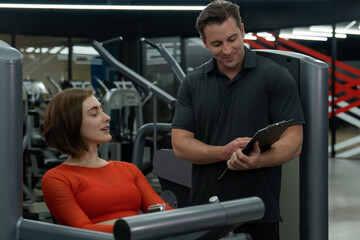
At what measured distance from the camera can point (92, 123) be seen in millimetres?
1861

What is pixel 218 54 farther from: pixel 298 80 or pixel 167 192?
pixel 167 192

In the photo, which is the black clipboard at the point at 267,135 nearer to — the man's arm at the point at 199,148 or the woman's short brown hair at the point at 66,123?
the man's arm at the point at 199,148

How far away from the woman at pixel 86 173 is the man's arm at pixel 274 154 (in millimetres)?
390

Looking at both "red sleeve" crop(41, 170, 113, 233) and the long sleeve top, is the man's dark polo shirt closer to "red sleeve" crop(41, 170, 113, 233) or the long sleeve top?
the long sleeve top

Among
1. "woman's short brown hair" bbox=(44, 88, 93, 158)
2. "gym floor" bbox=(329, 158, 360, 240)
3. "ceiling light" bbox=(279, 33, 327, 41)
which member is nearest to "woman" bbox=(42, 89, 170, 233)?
"woman's short brown hair" bbox=(44, 88, 93, 158)

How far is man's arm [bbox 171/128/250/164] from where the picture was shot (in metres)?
1.73

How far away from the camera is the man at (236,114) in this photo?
179 cm

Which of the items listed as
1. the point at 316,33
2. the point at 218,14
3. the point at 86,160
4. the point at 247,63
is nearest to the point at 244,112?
the point at 247,63

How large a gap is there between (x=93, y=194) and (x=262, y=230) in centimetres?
59

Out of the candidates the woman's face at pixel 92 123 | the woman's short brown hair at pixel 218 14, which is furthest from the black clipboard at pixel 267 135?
the woman's face at pixel 92 123

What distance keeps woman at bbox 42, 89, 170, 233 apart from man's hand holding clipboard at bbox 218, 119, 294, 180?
455 mm

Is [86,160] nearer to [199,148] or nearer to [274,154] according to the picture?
[199,148]

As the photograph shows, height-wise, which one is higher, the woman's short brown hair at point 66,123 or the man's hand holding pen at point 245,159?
the woman's short brown hair at point 66,123

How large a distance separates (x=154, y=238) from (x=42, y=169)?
5377 mm
